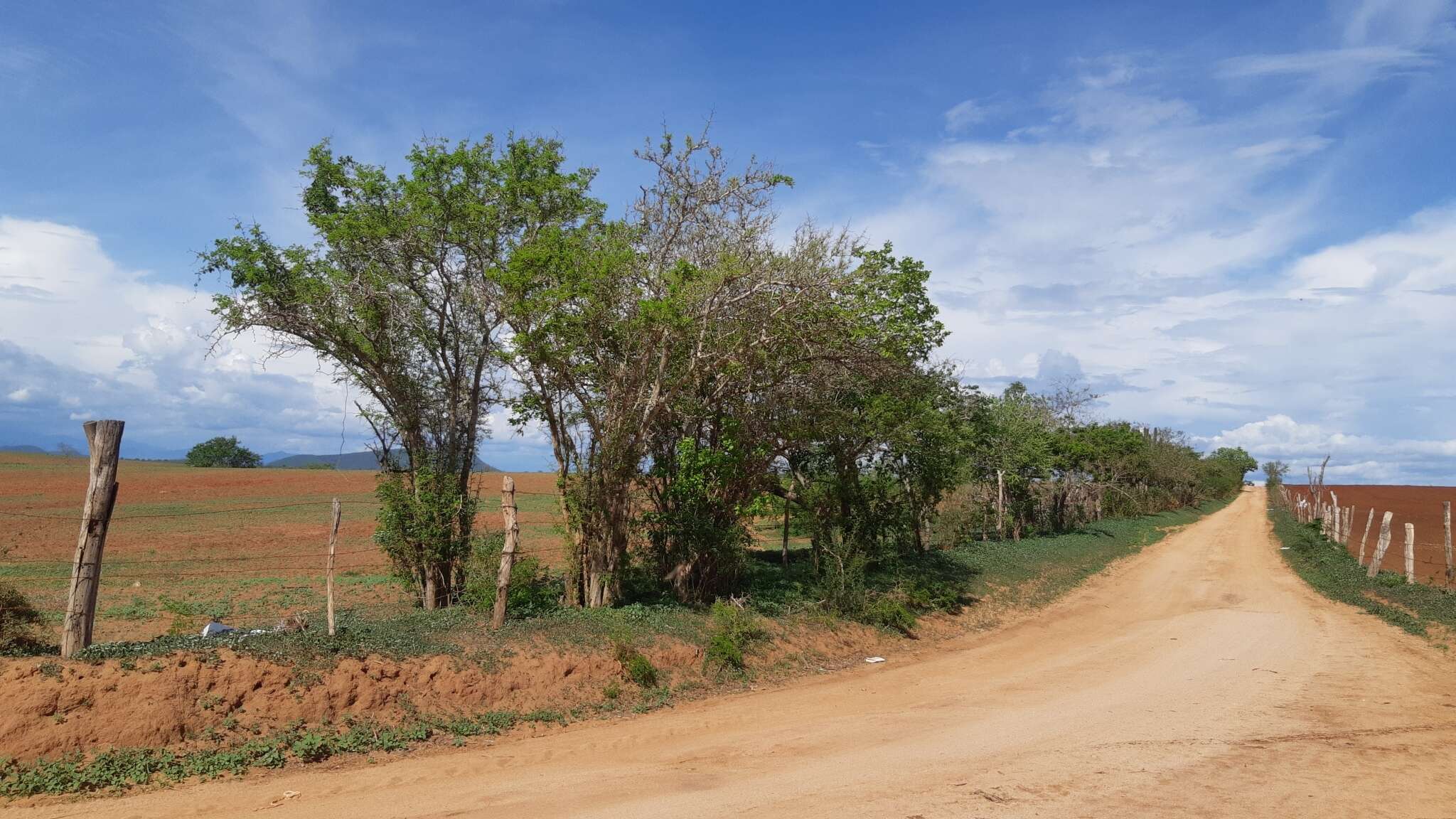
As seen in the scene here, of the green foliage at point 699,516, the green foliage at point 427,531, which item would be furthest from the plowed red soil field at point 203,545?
the green foliage at point 699,516

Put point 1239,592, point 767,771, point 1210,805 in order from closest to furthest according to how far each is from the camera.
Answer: point 1210,805 → point 767,771 → point 1239,592

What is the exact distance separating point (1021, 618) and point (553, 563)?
590 inches

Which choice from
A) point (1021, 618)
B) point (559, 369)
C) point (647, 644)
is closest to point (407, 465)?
point (559, 369)

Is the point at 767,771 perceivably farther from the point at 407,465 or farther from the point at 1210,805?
the point at 407,465

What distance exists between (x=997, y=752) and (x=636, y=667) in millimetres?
5060

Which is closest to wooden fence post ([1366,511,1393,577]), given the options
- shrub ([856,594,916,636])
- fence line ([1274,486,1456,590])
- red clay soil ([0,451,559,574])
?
fence line ([1274,486,1456,590])

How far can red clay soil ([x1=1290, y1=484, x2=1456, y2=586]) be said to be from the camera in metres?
29.3

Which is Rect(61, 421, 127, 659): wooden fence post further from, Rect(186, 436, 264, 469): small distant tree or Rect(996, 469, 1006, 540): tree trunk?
A: Rect(186, 436, 264, 469): small distant tree

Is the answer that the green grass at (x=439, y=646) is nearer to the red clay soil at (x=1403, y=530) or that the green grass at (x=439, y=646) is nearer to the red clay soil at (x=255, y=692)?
the red clay soil at (x=255, y=692)

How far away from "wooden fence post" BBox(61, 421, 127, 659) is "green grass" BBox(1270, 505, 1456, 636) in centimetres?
2245

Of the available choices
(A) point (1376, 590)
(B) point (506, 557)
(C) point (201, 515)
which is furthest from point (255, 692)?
(C) point (201, 515)

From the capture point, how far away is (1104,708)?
10.9 m

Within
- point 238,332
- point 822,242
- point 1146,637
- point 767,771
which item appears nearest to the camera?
point 767,771

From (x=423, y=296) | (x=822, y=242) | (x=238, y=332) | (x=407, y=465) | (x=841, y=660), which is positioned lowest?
(x=841, y=660)
